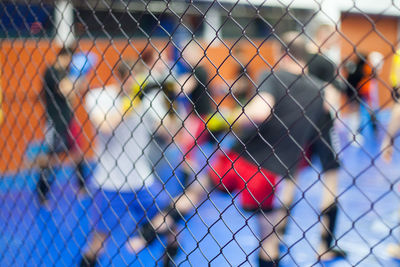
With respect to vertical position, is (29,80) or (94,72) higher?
(29,80)

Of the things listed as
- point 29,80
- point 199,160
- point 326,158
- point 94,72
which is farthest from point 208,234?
point 199,160

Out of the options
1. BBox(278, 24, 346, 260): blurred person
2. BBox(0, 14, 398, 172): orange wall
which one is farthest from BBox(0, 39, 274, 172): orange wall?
BBox(278, 24, 346, 260): blurred person

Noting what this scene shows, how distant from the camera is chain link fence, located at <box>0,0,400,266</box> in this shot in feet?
4.38

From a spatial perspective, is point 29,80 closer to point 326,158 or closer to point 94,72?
point 94,72

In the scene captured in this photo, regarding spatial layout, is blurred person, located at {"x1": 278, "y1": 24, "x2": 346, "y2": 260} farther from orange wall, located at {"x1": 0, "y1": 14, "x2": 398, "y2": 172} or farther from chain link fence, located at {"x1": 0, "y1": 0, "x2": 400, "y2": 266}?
orange wall, located at {"x1": 0, "y1": 14, "x2": 398, "y2": 172}

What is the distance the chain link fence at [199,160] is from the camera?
1.34 metres

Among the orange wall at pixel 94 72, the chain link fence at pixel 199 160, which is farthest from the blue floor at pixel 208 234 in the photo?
the orange wall at pixel 94 72

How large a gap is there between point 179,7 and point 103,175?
5.91 metres

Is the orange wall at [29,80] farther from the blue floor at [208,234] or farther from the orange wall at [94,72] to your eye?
the blue floor at [208,234]

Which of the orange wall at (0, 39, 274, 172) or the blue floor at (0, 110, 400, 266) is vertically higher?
the orange wall at (0, 39, 274, 172)

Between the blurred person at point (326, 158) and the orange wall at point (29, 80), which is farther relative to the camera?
the orange wall at point (29, 80)

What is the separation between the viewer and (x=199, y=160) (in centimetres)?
592

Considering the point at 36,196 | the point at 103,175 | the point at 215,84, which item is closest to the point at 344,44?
the point at 215,84

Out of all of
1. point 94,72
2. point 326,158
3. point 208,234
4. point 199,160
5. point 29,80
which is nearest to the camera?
point 94,72
